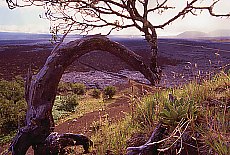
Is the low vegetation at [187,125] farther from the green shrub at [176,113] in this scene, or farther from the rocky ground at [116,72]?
the rocky ground at [116,72]

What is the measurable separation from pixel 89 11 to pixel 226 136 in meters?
7.05

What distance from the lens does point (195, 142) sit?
3230 mm

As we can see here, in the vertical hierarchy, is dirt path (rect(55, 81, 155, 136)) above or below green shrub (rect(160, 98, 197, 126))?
below

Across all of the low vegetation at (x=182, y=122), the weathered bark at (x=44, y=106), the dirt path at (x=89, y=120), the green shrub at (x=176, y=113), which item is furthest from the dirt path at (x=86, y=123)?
the green shrub at (x=176, y=113)

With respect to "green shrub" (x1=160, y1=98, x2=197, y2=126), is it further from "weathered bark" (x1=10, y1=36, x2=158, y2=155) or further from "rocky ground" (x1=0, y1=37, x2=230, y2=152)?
→ "weathered bark" (x1=10, y1=36, x2=158, y2=155)

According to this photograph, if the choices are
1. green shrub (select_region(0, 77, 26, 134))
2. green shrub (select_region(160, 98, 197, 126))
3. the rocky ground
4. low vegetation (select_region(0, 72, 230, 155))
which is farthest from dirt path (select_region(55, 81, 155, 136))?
green shrub (select_region(160, 98, 197, 126))

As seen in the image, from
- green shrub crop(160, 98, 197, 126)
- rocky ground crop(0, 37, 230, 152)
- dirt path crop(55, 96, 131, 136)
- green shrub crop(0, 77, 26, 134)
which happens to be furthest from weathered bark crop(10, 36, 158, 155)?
green shrub crop(0, 77, 26, 134)

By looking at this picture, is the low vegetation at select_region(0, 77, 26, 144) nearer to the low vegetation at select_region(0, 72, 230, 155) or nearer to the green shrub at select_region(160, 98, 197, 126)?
the low vegetation at select_region(0, 72, 230, 155)

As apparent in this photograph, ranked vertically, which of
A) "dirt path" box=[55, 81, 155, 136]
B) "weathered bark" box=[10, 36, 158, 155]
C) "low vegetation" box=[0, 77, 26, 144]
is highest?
"weathered bark" box=[10, 36, 158, 155]

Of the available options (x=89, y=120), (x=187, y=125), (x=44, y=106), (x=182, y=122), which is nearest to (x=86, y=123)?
Result: (x=89, y=120)

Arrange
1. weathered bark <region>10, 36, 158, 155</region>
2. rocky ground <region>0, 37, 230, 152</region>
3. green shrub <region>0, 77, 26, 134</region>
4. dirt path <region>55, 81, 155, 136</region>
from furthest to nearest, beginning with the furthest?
green shrub <region>0, 77, 26, 134</region> → dirt path <region>55, 81, 155, 136</region> → rocky ground <region>0, 37, 230, 152</region> → weathered bark <region>10, 36, 158, 155</region>

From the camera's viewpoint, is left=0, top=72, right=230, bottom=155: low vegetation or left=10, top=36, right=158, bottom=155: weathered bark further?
left=10, top=36, right=158, bottom=155: weathered bark

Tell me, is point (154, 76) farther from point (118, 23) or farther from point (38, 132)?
point (38, 132)

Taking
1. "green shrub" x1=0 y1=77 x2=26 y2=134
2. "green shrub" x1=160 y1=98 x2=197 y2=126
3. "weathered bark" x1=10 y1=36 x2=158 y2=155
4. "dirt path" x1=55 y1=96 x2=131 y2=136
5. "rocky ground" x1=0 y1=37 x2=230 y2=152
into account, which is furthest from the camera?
"green shrub" x1=0 y1=77 x2=26 y2=134
